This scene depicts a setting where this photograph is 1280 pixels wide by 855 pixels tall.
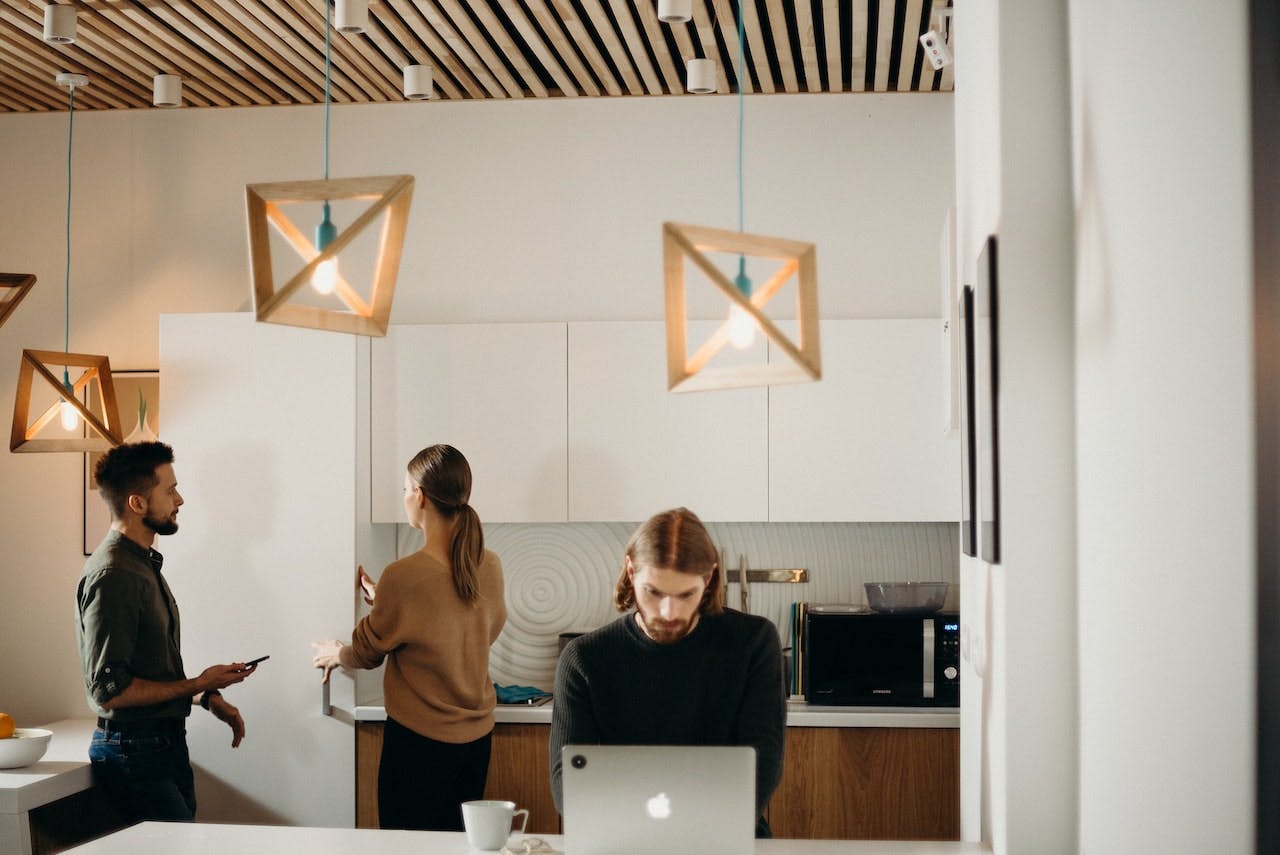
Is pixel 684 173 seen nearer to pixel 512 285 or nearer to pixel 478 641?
pixel 512 285

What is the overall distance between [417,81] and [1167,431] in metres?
3.19

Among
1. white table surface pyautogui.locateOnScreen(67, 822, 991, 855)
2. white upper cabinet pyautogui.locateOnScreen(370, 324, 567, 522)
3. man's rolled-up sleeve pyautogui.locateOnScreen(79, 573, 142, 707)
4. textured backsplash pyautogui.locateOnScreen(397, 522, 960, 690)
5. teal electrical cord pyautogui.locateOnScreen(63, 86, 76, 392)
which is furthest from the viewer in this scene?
teal electrical cord pyautogui.locateOnScreen(63, 86, 76, 392)

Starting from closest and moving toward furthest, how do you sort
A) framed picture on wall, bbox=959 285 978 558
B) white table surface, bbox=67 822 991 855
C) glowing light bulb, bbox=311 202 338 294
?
1. glowing light bulb, bbox=311 202 338 294
2. white table surface, bbox=67 822 991 855
3. framed picture on wall, bbox=959 285 978 558

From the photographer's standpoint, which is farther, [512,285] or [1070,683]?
[512,285]

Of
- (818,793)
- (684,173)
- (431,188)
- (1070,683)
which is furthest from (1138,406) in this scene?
(431,188)

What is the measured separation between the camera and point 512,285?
4660 millimetres

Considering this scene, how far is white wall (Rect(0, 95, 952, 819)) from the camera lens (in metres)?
4.52

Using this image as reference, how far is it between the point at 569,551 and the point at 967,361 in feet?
7.31

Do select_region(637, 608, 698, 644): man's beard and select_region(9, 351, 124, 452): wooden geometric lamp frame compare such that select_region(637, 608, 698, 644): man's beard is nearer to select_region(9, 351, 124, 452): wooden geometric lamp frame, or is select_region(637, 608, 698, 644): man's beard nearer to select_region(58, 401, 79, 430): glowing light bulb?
select_region(9, 351, 124, 452): wooden geometric lamp frame

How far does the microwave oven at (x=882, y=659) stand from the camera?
401cm

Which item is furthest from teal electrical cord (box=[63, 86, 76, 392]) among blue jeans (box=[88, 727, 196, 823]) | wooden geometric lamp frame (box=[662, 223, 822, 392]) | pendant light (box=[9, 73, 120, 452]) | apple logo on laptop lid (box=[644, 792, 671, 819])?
apple logo on laptop lid (box=[644, 792, 671, 819])

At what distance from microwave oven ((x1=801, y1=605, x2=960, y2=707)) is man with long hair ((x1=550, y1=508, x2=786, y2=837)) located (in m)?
1.52

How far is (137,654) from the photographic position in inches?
140

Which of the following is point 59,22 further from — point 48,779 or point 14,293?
point 48,779
